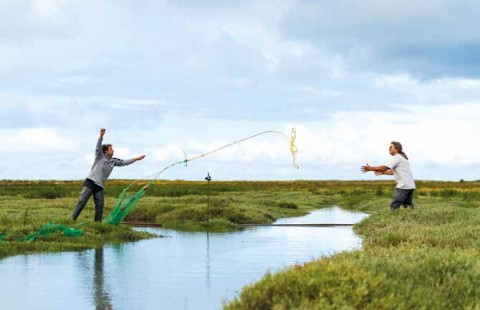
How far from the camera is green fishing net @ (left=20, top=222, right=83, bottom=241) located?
18719mm

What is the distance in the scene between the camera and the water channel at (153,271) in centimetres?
1122

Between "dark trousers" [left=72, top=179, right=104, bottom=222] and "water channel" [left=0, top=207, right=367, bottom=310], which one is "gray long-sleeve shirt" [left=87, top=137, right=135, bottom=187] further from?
"water channel" [left=0, top=207, right=367, bottom=310]

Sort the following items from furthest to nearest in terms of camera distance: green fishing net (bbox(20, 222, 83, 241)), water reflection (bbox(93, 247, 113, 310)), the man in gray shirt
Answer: the man in gray shirt → green fishing net (bbox(20, 222, 83, 241)) → water reflection (bbox(93, 247, 113, 310))

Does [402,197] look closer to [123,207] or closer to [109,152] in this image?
[123,207]

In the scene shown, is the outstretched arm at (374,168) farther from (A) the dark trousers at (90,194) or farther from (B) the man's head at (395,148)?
(A) the dark trousers at (90,194)

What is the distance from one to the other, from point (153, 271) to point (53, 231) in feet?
18.2

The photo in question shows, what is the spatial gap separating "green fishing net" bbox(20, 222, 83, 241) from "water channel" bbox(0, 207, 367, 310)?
42.8 inches

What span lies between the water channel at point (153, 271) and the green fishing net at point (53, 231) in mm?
1087

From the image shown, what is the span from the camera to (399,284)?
880 centimetres

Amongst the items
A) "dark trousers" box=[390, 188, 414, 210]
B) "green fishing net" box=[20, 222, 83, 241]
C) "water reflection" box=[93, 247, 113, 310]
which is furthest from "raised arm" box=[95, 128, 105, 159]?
"dark trousers" box=[390, 188, 414, 210]

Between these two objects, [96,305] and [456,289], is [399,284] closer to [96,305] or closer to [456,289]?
[456,289]

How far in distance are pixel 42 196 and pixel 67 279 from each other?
43.6 meters

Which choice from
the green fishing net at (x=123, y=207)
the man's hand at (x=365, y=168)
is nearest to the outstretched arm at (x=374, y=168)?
the man's hand at (x=365, y=168)

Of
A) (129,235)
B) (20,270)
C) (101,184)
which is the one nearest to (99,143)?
(101,184)
